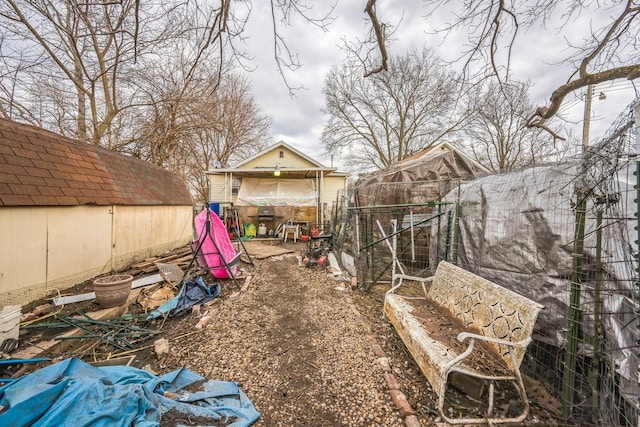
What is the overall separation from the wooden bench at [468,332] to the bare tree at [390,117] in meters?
15.2

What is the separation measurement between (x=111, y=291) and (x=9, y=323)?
111 cm

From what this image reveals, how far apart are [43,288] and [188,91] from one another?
8.64 meters

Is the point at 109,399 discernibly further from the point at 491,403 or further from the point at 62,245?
the point at 62,245

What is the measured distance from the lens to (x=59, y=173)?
15.3ft

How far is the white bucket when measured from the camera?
2822 millimetres

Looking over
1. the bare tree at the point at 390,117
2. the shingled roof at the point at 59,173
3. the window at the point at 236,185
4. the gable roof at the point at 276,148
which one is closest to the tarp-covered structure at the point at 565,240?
the shingled roof at the point at 59,173

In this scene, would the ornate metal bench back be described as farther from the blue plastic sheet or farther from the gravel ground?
the blue plastic sheet

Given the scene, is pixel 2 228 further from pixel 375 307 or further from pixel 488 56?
pixel 488 56

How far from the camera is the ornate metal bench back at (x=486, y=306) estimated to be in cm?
202

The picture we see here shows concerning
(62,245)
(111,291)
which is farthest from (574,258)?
(62,245)

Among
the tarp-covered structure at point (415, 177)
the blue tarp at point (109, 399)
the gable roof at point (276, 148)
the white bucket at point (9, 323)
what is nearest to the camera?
the blue tarp at point (109, 399)

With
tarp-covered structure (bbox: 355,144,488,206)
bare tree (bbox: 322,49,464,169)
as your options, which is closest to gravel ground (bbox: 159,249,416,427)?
tarp-covered structure (bbox: 355,144,488,206)

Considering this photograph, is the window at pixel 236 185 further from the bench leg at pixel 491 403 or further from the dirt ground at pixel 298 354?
the bench leg at pixel 491 403

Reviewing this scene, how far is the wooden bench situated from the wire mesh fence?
0.36 metres
